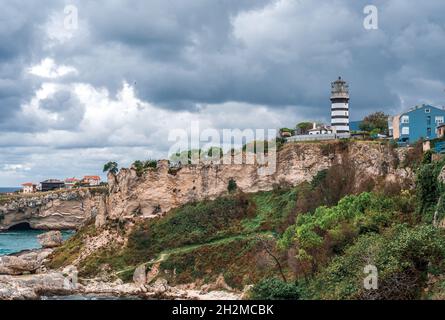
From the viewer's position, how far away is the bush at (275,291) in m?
29.6

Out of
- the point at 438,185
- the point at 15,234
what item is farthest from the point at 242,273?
the point at 15,234

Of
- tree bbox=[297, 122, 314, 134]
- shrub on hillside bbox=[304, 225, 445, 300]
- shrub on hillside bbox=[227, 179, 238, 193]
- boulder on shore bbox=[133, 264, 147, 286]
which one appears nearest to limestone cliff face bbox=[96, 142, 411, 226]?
shrub on hillside bbox=[227, 179, 238, 193]

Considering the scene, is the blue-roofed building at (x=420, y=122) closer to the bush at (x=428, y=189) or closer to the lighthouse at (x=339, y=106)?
the lighthouse at (x=339, y=106)

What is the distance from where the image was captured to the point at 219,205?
5359cm

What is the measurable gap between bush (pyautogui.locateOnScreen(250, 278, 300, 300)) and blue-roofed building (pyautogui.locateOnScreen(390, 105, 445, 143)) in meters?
20.9

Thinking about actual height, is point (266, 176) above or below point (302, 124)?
below

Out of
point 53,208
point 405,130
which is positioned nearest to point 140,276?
point 405,130

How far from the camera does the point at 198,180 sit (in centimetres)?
5725

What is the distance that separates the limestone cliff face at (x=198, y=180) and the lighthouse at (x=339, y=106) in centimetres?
204

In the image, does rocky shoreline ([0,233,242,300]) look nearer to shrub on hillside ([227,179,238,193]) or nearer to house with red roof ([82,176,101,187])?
shrub on hillside ([227,179,238,193])

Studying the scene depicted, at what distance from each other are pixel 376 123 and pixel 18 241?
46855 mm

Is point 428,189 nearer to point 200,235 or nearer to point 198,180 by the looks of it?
point 200,235

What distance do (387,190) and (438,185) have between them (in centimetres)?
739
